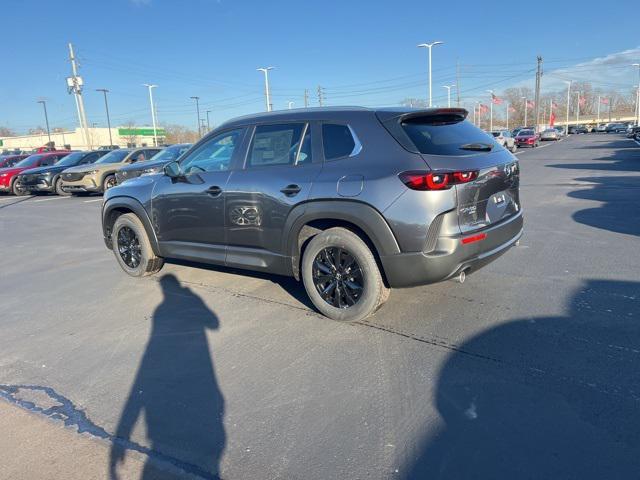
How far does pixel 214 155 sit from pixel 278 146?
89cm

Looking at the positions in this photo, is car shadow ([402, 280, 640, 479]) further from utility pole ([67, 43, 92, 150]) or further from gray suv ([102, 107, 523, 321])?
utility pole ([67, 43, 92, 150])

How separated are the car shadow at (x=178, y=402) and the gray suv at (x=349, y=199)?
→ 3.15ft

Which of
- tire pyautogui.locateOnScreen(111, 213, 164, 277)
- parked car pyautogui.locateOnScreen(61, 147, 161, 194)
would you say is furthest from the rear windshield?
parked car pyautogui.locateOnScreen(61, 147, 161, 194)

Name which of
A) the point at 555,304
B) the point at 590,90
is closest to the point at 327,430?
the point at 555,304

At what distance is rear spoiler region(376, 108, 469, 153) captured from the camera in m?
3.76

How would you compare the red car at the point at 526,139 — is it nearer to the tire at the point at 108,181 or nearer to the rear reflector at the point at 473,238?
the tire at the point at 108,181

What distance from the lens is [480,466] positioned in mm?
2340

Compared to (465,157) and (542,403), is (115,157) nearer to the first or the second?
(465,157)

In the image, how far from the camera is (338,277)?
13.7ft

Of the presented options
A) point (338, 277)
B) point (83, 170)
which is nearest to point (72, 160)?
point (83, 170)

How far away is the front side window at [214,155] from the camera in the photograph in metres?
4.85

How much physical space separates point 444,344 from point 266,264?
6.02 ft

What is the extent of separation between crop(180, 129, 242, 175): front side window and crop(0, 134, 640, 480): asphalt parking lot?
136 centimetres

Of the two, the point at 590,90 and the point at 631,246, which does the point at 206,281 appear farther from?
the point at 590,90
